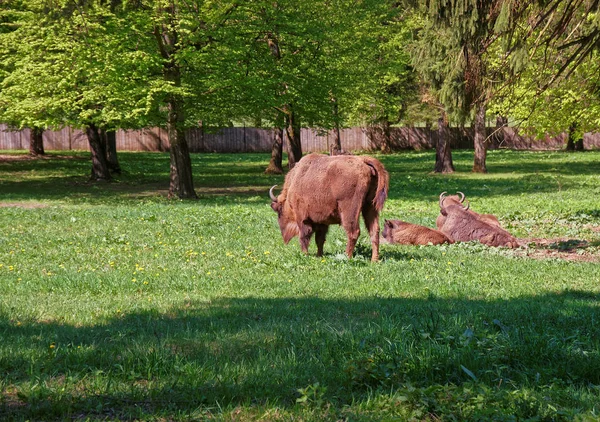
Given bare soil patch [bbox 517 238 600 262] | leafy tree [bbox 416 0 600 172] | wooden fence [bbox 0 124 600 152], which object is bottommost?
bare soil patch [bbox 517 238 600 262]

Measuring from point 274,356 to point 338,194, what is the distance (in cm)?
640

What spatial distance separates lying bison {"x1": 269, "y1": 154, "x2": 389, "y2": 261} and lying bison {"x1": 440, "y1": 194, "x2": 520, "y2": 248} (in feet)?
12.4

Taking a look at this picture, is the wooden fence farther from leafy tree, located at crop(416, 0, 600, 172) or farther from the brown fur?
leafy tree, located at crop(416, 0, 600, 172)

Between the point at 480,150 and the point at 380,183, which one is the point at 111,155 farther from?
the point at 380,183

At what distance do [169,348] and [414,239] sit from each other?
9.80 meters

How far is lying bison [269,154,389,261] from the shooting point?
1225cm

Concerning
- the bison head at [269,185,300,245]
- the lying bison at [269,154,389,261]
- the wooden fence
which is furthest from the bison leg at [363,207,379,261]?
the wooden fence

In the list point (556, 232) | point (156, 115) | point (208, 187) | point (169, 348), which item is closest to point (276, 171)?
point (208, 187)

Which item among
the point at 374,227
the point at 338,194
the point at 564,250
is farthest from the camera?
the point at 564,250

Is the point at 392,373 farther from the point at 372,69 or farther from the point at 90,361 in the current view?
the point at 372,69

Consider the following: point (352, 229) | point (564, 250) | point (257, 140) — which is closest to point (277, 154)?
point (257, 140)

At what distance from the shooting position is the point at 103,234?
1550cm

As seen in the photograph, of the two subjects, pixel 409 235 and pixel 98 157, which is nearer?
pixel 409 235

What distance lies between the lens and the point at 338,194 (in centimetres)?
1236
